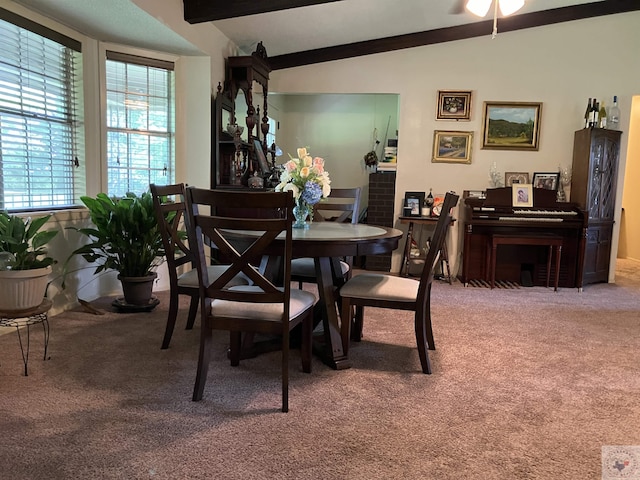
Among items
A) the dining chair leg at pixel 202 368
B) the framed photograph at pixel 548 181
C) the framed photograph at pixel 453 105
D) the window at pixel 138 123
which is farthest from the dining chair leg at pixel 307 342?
the framed photograph at pixel 548 181

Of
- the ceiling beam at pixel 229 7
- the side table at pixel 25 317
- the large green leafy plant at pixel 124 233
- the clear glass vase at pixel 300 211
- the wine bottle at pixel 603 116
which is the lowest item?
the side table at pixel 25 317

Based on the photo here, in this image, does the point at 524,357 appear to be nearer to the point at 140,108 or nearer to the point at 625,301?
the point at 625,301

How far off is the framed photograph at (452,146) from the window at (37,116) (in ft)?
11.8

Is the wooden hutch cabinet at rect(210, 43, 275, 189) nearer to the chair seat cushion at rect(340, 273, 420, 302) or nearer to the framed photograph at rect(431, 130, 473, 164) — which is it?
the framed photograph at rect(431, 130, 473, 164)

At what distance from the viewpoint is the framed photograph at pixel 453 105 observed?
17.2 feet

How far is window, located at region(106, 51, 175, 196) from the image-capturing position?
3.93 metres

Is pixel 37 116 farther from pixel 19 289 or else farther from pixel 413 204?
pixel 413 204

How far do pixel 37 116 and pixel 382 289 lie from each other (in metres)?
2.68

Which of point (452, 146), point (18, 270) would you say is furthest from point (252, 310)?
point (452, 146)

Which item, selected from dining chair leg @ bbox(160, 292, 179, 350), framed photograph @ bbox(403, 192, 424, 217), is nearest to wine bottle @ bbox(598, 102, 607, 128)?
A: framed photograph @ bbox(403, 192, 424, 217)

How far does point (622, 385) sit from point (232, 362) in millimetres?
2040

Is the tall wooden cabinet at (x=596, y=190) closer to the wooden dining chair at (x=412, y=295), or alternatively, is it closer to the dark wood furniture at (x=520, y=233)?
the dark wood furniture at (x=520, y=233)

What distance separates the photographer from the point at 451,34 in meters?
5.14

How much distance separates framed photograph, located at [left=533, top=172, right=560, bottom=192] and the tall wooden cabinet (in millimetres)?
187
